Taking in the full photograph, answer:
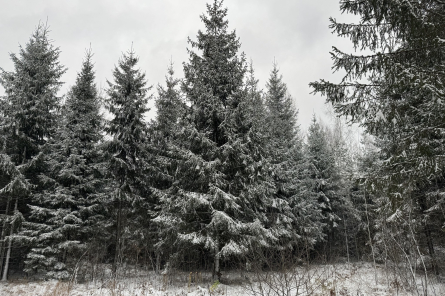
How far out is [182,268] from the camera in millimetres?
13703

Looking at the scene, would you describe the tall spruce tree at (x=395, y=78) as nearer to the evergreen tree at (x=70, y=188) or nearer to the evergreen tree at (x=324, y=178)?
the evergreen tree at (x=70, y=188)

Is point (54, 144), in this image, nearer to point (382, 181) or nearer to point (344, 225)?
point (382, 181)

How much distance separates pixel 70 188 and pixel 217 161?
8.18m

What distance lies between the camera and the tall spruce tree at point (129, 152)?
14211mm

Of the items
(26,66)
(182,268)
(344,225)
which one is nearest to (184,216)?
(182,268)

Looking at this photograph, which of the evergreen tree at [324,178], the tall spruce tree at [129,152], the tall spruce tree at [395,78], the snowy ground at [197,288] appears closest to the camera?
the tall spruce tree at [395,78]

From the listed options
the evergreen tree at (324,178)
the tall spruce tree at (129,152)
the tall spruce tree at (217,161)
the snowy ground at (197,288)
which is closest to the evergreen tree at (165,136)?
the tall spruce tree at (129,152)

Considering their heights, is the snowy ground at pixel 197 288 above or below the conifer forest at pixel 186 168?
below

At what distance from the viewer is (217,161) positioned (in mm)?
11156

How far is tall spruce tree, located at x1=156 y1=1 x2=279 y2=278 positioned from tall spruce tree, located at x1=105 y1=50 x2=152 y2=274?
3435 millimetres

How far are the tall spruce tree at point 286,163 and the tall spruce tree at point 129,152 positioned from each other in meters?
7.60

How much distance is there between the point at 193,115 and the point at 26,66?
10.1 metres

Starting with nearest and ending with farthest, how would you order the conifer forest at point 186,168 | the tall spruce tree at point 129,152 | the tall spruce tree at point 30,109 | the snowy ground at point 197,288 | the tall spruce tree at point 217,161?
the conifer forest at point 186,168
the snowy ground at point 197,288
the tall spruce tree at point 217,161
the tall spruce tree at point 30,109
the tall spruce tree at point 129,152

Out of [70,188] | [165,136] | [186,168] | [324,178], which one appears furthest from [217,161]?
[324,178]
